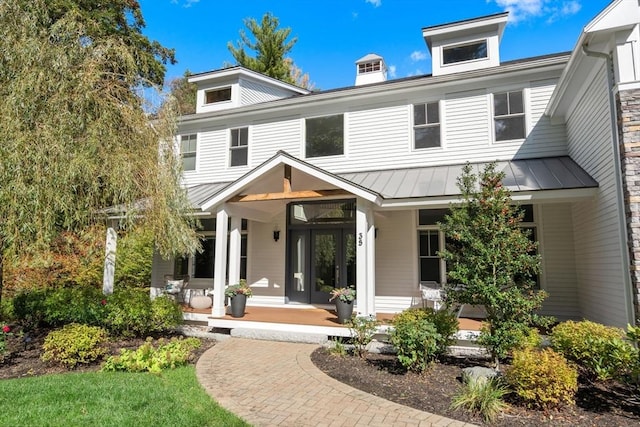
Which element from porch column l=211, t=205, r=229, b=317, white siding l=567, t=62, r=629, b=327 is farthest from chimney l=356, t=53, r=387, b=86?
porch column l=211, t=205, r=229, b=317

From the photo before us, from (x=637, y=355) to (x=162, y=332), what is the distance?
8876mm

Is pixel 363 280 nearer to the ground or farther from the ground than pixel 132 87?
nearer to the ground

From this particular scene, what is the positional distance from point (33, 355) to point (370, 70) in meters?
13.6

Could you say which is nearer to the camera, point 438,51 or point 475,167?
point 475,167

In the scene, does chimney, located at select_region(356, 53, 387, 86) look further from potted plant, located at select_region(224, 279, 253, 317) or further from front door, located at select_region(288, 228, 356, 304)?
potted plant, located at select_region(224, 279, 253, 317)

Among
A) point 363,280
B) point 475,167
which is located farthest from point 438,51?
point 363,280

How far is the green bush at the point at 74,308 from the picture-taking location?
27.3ft

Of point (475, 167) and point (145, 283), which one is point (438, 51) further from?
point (145, 283)

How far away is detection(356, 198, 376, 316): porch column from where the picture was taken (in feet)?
26.5

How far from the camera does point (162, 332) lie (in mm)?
9195

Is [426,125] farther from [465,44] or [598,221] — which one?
[598,221]

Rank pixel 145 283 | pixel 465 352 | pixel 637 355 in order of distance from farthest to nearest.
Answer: pixel 145 283
pixel 465 352
pixel 637 355

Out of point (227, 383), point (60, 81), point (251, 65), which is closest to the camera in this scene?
point (227, 383)

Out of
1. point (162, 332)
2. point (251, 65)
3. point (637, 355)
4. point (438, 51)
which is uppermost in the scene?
Answer: point (251, 65)
